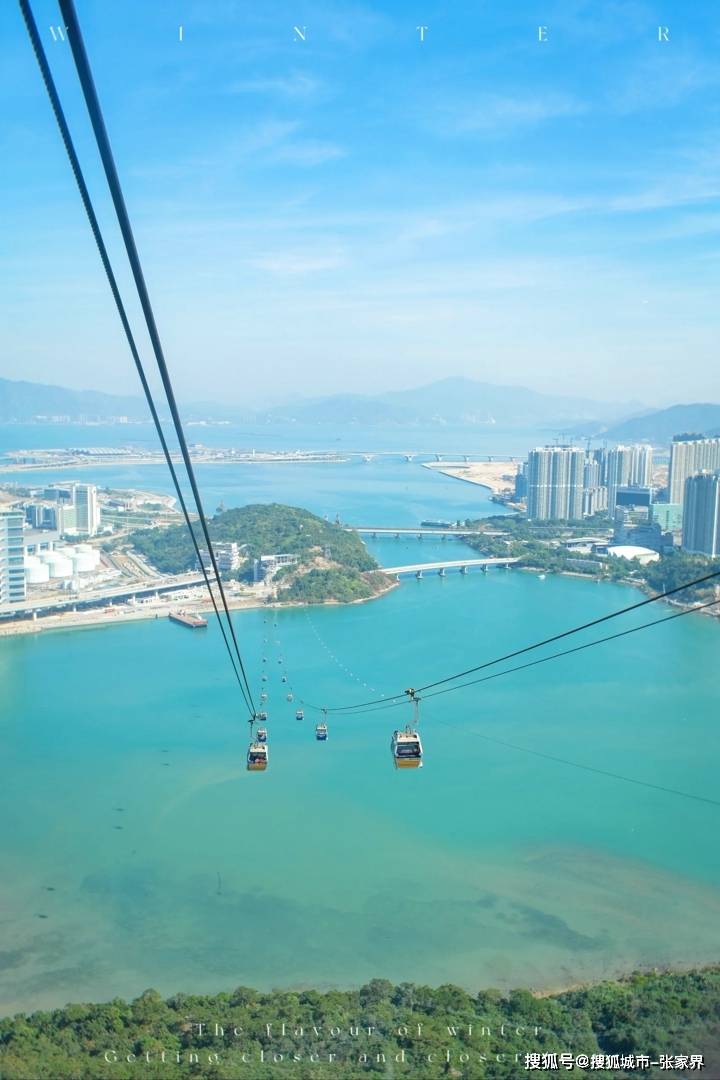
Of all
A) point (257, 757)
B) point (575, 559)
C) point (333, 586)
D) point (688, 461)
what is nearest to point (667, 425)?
point (688, 461)

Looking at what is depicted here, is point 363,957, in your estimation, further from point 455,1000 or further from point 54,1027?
point 54,1027

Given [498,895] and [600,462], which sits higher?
[600,462]

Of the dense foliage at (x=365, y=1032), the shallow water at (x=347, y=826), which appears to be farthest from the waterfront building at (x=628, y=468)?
the dense foliage at (x=365, y=1032)

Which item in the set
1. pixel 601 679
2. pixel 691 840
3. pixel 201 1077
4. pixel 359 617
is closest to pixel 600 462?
pixel 359 617

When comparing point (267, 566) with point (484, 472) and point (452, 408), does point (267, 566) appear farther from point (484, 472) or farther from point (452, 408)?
point (452, 408)

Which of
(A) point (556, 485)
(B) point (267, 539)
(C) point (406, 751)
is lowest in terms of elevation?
(B) point (267, 539)
